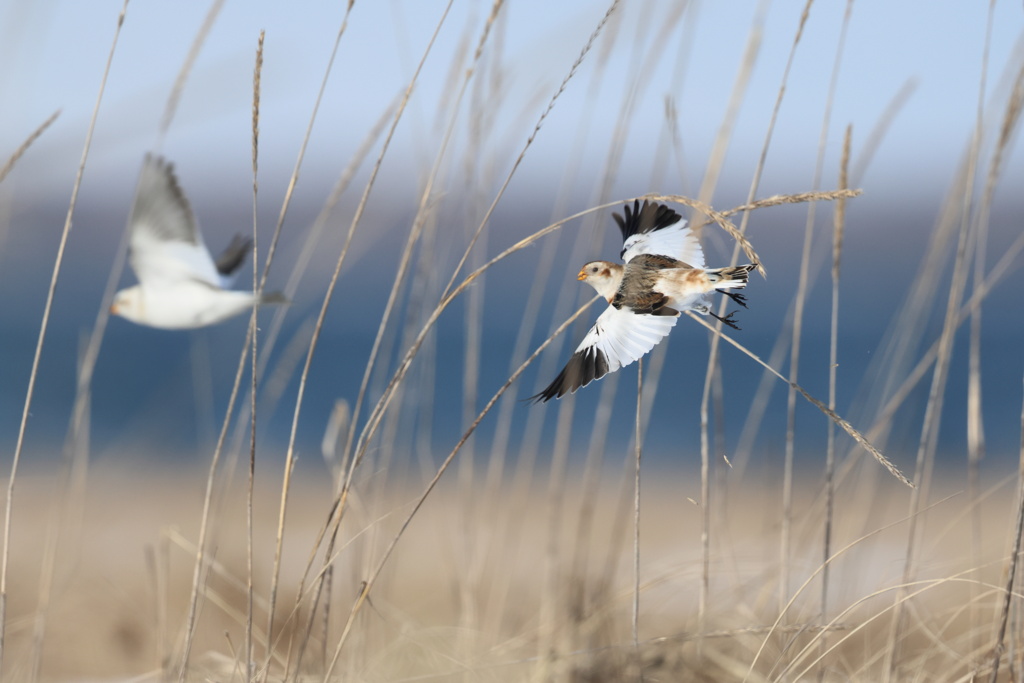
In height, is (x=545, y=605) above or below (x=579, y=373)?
below

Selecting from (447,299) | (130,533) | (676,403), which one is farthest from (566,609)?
→ (676,403)

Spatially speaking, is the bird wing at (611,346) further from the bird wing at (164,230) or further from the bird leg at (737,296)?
the bird wing at (164,230)

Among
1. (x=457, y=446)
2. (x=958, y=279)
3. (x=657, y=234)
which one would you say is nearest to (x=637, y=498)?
(x=457, y=446)

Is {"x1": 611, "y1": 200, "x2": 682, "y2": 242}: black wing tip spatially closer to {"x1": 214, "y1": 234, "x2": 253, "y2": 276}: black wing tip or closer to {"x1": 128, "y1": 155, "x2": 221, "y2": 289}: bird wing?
{"x1": 128, "y1": 155, "x2": 221, "y2": 289}: bird wing

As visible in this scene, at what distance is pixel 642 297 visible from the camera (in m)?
0.58

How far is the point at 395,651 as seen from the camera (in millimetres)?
1477

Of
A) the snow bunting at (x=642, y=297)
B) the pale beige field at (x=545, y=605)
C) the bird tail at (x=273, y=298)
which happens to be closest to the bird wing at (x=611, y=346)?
the snow bunting at (x=642, y=297)

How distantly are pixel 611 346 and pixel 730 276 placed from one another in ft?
0.30

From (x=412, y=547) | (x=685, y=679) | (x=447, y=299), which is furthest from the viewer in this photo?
(x=412, y=547)

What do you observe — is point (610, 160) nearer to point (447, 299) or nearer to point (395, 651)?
point (447, 299)

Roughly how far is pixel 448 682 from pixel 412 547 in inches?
169

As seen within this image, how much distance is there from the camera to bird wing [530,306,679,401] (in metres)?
0.56

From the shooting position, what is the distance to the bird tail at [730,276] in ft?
1.74

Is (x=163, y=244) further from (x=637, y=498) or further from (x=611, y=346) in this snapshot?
(x=611, y=346)
